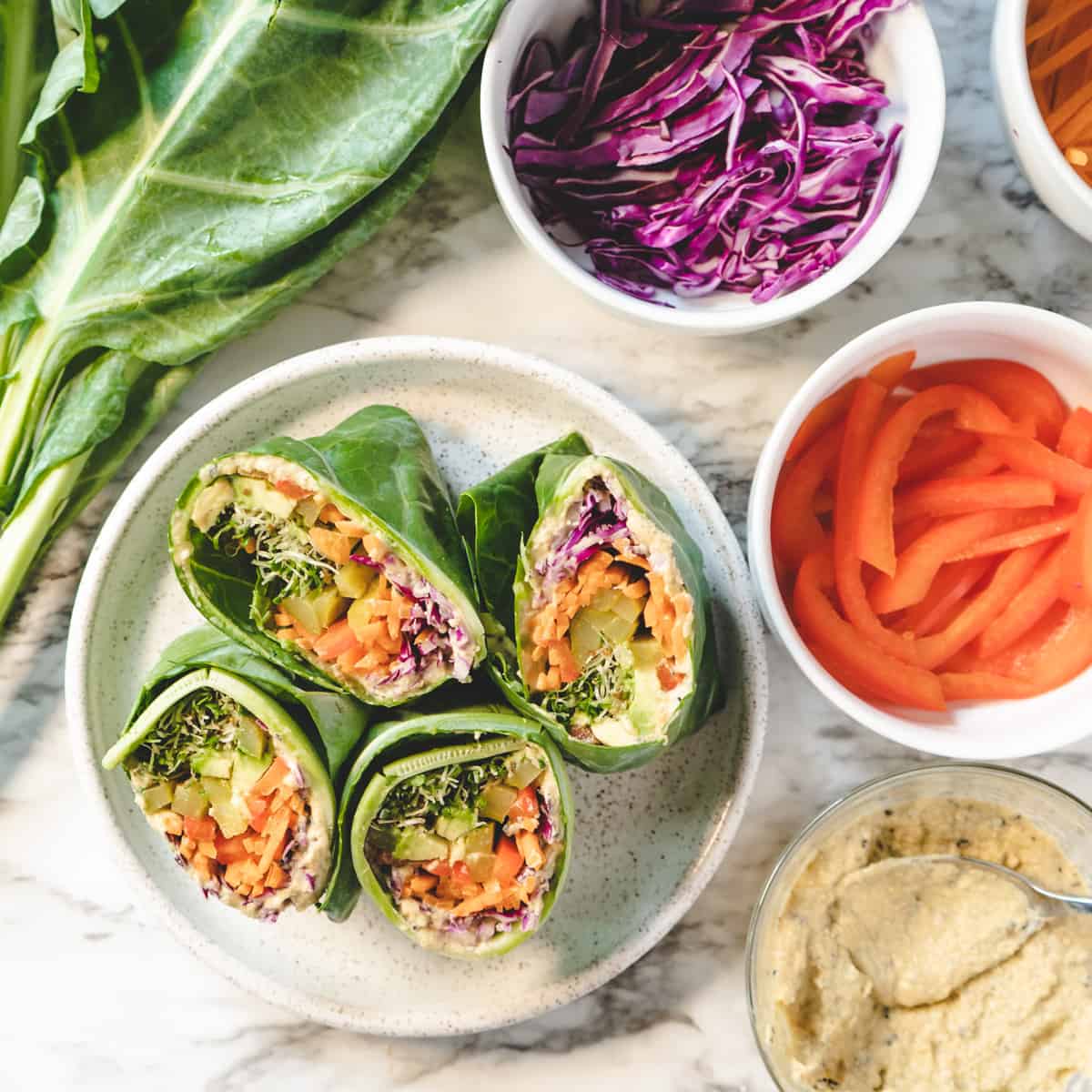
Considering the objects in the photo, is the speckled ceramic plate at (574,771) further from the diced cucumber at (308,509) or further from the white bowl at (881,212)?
the diced cucumber at (308,509)

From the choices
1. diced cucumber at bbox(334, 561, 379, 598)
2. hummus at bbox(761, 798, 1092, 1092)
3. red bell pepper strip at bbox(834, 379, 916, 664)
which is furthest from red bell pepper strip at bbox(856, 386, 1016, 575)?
diced cucumber at bbox(334, 561, 379, 598)

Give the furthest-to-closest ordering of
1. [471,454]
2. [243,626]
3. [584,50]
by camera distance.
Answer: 1. [471,454]
2. [584,50]
3. [243,626]

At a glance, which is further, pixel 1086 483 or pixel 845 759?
pixel 845 759

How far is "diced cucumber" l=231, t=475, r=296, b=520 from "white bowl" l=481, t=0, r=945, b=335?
21.2 inches

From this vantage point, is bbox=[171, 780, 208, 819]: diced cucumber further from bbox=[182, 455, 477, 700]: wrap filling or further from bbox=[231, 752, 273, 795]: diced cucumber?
bbox=[182, 455, 477, 700]: wrap filling

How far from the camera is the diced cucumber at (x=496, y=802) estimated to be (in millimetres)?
1770

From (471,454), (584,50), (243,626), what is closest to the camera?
(243,626)

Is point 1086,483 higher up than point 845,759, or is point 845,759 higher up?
point 1086,483

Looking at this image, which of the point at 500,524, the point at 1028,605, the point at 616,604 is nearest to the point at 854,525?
the point at 1028,605

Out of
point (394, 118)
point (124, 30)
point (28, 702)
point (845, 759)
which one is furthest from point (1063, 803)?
point (124, 30)

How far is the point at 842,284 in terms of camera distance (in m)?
1.83

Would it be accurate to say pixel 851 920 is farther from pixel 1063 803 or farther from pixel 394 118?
pixel 394 118

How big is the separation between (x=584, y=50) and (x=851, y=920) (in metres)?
1.47

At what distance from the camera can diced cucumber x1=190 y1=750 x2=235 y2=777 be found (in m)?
1.79
